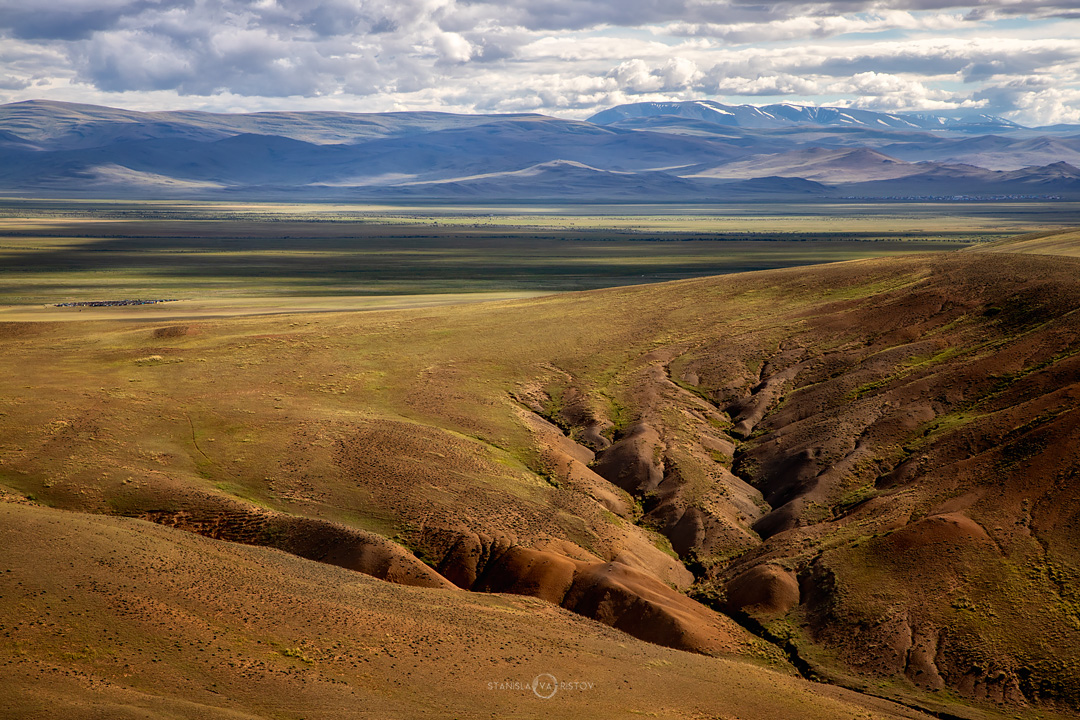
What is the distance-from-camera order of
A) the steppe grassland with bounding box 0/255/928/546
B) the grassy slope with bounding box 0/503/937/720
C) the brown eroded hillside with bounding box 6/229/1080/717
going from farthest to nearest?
the steppe grassland with bounding box 0/255/928/546
the brown eroded hillside with bounding box 6/229/1080/717
the grassy slope with bounding box 0/503/937/720

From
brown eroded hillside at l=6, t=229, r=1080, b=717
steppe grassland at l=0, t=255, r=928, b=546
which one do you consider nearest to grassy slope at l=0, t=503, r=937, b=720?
brown eroded hillside at l=6, t=229, r=1080, b=717

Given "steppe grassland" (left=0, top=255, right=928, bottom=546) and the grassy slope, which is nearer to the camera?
the grassy slope

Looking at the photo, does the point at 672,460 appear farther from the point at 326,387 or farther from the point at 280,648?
the point at 280,648

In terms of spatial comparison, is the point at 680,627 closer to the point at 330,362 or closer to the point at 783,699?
the point at 783,699

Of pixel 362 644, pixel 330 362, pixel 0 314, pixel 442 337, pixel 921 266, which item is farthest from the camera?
pixel 0 314

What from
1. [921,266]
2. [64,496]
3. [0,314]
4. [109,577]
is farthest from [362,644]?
[0,314]

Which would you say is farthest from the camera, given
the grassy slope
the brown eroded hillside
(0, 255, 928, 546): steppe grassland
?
(0, 255, 928, 546): steppe grassland

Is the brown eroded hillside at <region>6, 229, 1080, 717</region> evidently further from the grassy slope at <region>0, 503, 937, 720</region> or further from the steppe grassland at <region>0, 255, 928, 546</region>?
the grassy slope at <region>0, 503, 937, 720</region>

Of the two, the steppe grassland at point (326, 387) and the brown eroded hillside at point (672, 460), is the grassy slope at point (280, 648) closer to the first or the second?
the brown eroded hillside at point (672, 460)

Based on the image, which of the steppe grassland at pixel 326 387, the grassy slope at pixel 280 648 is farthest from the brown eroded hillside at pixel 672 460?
the grassy slope at pixel 280 648
